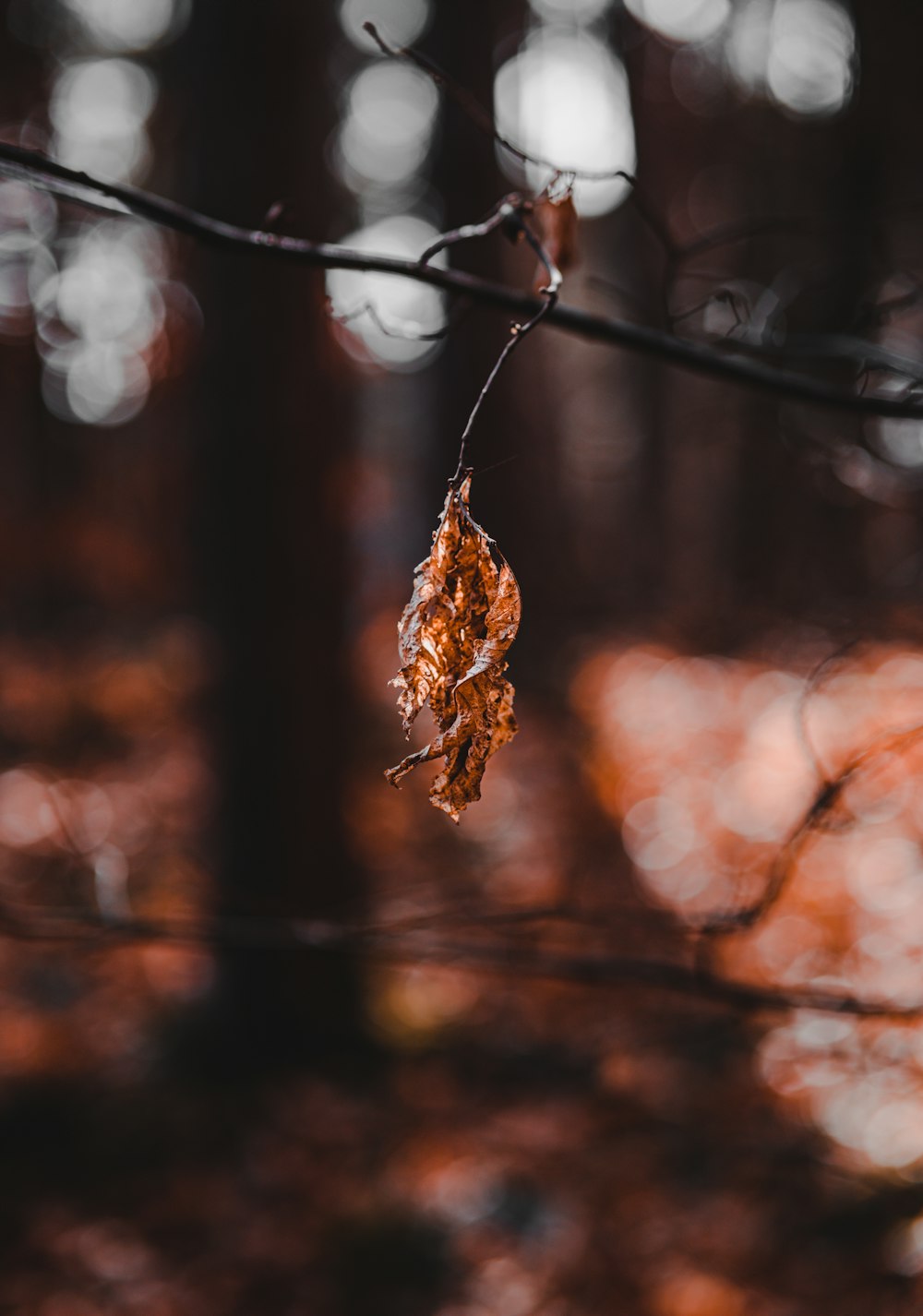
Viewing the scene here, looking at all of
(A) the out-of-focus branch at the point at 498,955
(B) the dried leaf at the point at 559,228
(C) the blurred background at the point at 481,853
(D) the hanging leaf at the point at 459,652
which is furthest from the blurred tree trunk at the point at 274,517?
(D) the hanging leaf at the point at 459,652

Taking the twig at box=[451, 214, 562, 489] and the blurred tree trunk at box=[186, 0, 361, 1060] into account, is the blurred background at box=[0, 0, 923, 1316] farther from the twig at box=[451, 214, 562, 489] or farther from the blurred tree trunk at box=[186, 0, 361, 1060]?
the twig at box=[451, 214, 562, 489]

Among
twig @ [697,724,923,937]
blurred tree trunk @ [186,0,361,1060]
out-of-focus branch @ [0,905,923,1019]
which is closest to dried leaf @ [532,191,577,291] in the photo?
twig @ [697,724,923,937]

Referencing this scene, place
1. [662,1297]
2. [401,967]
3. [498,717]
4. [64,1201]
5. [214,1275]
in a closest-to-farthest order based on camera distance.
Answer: [498,717] → [662,1297] → [214,1275] → [64,1201] → [401,967]

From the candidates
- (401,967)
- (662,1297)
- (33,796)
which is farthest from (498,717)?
(33,796)

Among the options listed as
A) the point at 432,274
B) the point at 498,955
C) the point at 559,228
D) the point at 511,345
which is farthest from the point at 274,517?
the point at 511,345

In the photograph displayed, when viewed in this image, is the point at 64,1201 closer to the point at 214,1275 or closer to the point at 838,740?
the point at 214,1275

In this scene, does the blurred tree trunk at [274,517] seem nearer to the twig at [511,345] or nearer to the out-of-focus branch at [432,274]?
the out-of-focus branch at [432,274]
